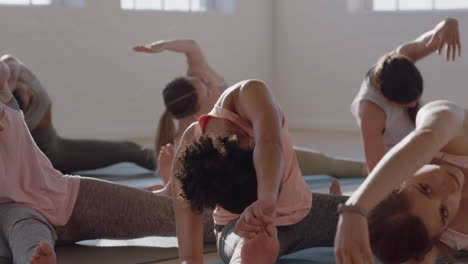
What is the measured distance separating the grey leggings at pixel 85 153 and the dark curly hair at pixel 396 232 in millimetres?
2922

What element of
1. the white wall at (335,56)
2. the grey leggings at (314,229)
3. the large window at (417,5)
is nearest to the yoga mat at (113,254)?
the grey leggings at (314,229)

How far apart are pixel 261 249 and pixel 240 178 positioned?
267 millimetres

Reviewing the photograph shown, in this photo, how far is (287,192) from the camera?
95.2 inches

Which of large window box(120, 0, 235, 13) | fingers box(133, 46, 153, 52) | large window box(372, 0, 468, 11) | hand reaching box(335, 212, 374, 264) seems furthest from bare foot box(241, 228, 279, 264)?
large window box(372, 0, 468, 11)

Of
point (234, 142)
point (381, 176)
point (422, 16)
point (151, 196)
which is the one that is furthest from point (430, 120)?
point (422, 16)

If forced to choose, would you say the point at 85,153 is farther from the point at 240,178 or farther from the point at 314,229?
the point at 240,178

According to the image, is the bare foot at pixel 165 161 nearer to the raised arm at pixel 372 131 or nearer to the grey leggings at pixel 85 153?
the raised arm at pixel 372 131

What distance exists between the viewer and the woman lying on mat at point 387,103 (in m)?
3.11

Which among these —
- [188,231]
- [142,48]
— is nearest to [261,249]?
[188,231]

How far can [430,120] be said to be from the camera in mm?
1658

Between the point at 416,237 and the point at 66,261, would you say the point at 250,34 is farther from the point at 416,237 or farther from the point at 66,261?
the point at 416,237

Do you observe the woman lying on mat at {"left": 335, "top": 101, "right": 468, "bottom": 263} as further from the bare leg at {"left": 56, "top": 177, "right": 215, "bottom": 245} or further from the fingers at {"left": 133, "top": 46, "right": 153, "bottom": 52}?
the fingers at {"left": 133, "top": 46, "right": 153, "bottom": 52}

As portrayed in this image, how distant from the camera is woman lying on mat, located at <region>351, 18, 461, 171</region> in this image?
122 inches

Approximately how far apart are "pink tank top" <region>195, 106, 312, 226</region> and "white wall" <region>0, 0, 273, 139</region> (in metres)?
3.94
